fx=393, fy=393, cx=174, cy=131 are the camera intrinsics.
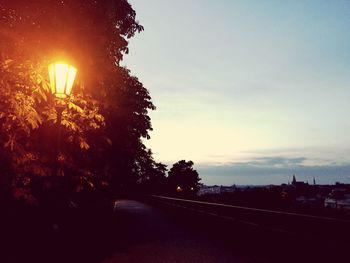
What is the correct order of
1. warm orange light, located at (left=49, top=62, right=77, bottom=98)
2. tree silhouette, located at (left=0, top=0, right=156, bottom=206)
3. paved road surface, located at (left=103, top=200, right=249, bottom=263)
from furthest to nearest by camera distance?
paved road surface, located at (left=103, top=200, right=249, bottom=263) → warm orange light, located at (left=49, top=62, right=77, bottom=98) → tree silhouette, located at (left=0, top=0, right=156, bottom=206)

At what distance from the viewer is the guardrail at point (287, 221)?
8.29 m

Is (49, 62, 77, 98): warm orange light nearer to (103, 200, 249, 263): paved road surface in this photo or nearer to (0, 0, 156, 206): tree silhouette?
(0, 0, 156, 206): tree silhouette

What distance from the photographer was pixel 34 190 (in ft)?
35.0

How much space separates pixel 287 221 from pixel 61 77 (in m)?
7.39

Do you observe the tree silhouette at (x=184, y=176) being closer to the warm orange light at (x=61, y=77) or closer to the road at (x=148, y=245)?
the road at (x=148, y=245)

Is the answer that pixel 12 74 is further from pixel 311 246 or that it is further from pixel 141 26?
pixel 311 246

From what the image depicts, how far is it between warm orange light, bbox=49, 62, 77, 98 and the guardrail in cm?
604

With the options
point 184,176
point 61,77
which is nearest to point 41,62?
point 61,77

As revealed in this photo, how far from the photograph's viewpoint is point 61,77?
22.6 feet

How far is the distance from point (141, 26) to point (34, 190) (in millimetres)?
5449

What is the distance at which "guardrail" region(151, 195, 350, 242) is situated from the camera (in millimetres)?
8289

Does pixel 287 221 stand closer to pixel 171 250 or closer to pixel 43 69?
pixel 171 250

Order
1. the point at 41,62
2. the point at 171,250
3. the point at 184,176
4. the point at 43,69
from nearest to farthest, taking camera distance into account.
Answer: the point at 41,62 < the point at 43,69 < the point at 171,250 < the point at 184,176

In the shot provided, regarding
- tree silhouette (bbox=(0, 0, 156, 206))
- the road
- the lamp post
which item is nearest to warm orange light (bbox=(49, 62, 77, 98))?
the lamp post
